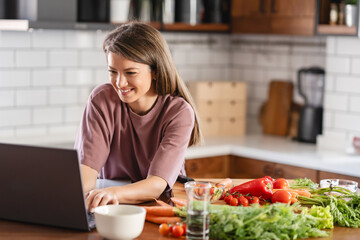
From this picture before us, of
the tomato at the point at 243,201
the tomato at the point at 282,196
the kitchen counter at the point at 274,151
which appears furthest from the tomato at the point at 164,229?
the kitchen counter at the point at 274,151

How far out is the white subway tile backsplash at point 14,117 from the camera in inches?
158

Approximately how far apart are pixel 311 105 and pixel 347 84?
1.21 feet

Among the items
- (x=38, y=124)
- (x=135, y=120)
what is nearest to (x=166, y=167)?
(x=135, y=120)

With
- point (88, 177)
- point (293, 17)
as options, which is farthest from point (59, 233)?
point (293, 17)

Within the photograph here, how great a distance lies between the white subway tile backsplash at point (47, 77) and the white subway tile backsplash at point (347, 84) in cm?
175

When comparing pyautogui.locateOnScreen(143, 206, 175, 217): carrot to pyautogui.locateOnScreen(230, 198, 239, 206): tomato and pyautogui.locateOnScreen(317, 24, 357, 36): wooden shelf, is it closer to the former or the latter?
pyautogui.locateOnScreen(230, 198, 239, 206): tomato

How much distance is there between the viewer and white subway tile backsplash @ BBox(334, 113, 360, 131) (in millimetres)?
4098

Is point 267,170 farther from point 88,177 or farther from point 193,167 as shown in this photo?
point 88,177

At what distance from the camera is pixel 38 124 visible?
4.18m

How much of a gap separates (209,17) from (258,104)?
2.49 ft

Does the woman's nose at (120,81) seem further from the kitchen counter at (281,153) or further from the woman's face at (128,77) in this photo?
the kitchen counter at (281,153)

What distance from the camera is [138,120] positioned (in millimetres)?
2629

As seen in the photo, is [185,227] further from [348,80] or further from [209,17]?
[209,17]

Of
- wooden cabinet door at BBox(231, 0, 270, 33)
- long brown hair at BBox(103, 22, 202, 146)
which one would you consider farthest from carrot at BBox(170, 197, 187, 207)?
wooden cabinet door at BBox(231, 0, 270, 33)
